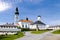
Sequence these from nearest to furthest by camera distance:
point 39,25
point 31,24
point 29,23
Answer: point 39,25 → point 31,24 → point 29,23

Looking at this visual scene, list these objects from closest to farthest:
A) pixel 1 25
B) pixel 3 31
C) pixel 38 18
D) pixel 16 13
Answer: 1. pixel 3 31
2. pixel 1 25
3. pixel 16 13
4. pixel 38 18

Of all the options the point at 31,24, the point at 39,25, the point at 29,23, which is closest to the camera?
the point at 39,25

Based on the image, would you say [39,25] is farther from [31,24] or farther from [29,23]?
[29,23]

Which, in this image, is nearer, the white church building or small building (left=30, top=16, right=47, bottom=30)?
small building (left=30, top=16, right=47, bottom=30)

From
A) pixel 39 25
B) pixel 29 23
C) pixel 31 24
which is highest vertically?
pixel 29 23

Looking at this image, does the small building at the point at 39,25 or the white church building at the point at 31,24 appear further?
the white church building at the point at 31,24

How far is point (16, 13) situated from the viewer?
112 meters

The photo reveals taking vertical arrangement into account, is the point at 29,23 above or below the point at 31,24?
above

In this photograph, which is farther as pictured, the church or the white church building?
the white church building

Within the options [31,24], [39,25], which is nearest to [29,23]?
[31,24]

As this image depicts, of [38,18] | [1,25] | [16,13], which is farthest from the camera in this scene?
[38,18]

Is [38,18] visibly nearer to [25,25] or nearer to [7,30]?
[25,25]

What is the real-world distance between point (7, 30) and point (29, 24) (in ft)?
135

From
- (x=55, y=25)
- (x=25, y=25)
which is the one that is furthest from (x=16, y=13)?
(x=55, y=25)
